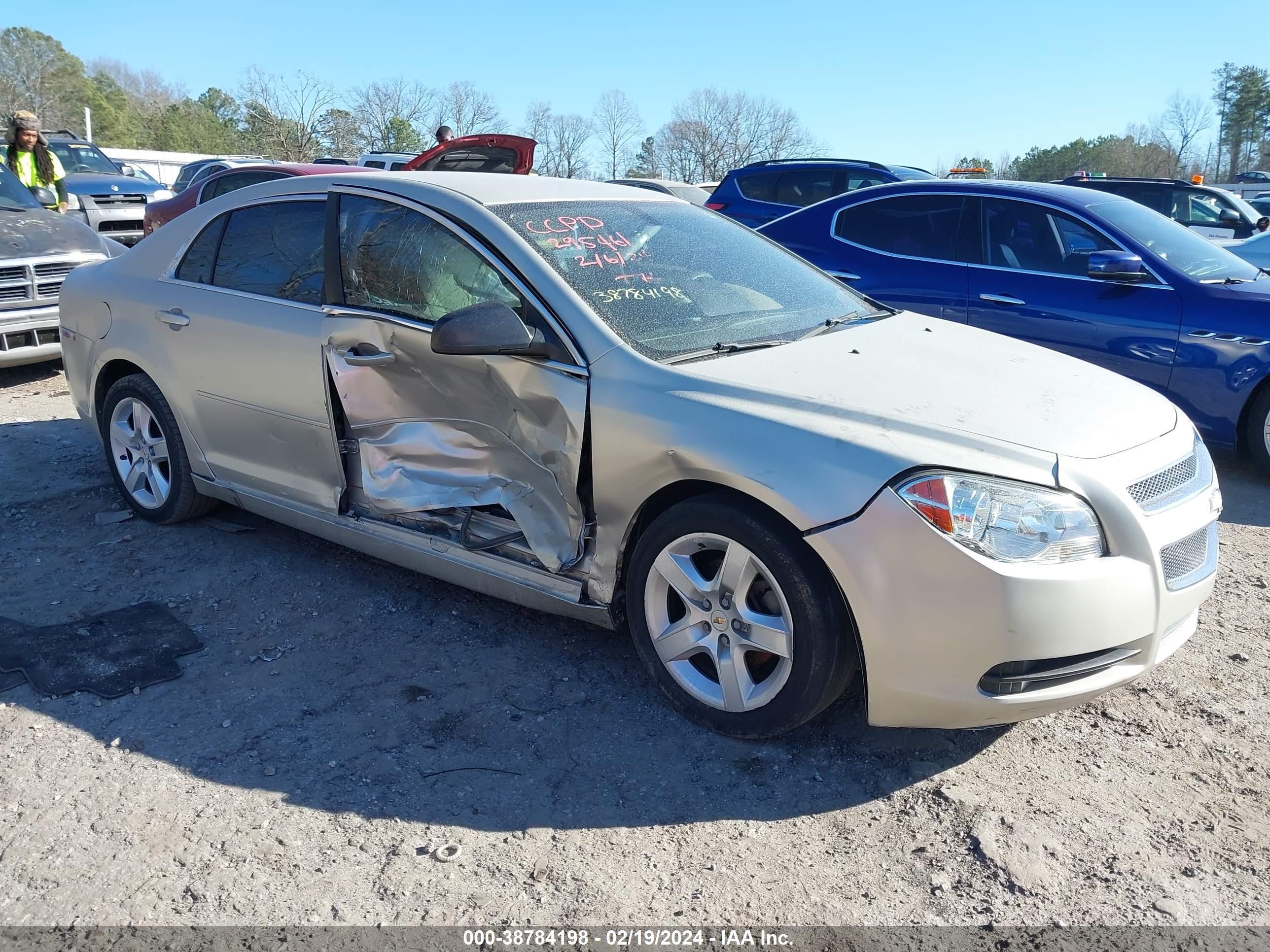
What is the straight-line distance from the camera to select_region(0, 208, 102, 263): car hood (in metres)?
7.95

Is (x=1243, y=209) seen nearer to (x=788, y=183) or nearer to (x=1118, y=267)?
(x=788, y=183)

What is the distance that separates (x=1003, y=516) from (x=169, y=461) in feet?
12.7

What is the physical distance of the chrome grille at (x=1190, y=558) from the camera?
2.80 meters

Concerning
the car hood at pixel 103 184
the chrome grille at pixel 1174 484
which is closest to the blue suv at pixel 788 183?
the chrome grille at pixel 1174 484

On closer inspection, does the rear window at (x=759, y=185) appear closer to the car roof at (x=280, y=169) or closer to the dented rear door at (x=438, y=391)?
the car roof at (x=280, y=169)

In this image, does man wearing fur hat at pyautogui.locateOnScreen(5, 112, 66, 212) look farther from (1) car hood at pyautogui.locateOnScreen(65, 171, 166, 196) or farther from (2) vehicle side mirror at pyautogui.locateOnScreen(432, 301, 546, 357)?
(2) vehicle side mirror at pyautogui.locateOnScreen(432, 301, 546, 357)

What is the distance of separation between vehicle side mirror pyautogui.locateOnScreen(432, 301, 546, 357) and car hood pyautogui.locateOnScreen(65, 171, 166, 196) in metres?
15.2

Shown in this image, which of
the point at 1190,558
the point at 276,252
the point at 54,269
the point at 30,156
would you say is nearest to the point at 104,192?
the point at 30,156

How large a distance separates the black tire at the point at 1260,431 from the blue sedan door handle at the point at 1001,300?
139cm

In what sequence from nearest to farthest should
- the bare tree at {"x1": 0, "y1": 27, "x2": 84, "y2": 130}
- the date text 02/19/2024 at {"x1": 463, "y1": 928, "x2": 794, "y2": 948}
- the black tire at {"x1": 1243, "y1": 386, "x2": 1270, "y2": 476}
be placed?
the date text 02/19/2024 at {"x1": 463, "y1": 928, "x2": 794, "y2": 948} → the black tire at {"x1": 1243, "y1": 386, "x2": 1270, "y2": 476} → the bare tree at {"x1": 0, "y1": 27, "x2": 84, "y2": 130}

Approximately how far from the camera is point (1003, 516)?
261 centimetres

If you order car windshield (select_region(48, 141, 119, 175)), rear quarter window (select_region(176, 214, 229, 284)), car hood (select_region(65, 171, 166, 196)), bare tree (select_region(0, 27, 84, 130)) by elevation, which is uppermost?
bare tree (select_region(0, 27, 84, 130))

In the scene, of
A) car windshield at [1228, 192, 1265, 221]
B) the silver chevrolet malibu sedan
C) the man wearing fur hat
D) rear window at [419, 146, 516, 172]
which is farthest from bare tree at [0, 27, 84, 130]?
the silver chevrolet malibu sedan

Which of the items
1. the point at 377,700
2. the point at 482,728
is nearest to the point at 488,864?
the point at 482,728
